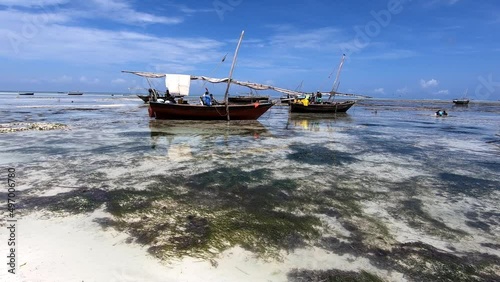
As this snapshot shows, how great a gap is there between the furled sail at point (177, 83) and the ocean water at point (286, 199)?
9.40 m

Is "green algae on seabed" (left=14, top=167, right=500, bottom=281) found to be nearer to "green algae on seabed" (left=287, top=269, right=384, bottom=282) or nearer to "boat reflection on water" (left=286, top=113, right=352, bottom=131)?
"green algae on seabed" (left=287, top=269, right=384, bottom=282)

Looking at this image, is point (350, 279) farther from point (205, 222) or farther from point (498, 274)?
point (205, 222)

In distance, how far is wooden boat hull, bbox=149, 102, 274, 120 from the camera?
2033cm

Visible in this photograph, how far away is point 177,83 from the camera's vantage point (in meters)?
20.8

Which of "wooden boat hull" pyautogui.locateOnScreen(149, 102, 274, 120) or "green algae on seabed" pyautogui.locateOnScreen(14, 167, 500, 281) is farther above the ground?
"wooden boat hull" pyautogui.locateOnScreen(149, 102, 274, 120)

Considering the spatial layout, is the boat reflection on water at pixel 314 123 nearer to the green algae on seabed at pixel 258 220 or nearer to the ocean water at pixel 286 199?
the ocean water at pixel 286 199

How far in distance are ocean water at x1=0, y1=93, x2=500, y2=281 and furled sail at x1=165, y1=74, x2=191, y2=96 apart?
9.40m

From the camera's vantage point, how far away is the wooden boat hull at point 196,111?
20.3 metres

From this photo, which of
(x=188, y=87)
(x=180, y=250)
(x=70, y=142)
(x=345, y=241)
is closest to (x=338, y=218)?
(x=345, y=241)

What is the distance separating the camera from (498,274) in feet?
12.9

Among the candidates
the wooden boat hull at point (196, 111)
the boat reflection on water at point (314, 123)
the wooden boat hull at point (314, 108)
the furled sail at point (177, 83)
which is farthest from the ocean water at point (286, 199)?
the wooden boat hull at point (314, 108)

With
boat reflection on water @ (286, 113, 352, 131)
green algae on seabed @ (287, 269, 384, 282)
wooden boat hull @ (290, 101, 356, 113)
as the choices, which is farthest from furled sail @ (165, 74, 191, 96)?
green algae on seabed @ (287, 269, 384, 282)

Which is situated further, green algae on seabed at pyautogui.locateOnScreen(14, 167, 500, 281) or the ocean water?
the ocean water

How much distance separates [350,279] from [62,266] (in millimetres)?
3416
